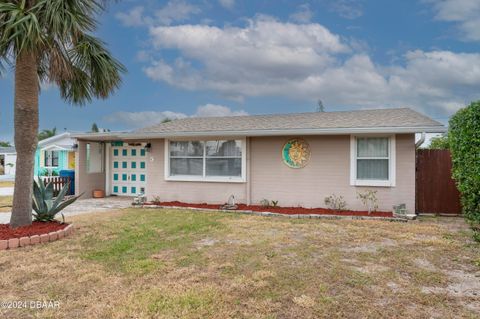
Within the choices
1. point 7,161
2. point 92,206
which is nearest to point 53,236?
point 92,206

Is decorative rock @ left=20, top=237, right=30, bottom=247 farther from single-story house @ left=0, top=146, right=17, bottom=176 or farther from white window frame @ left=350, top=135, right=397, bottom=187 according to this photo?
single-story house @ left=0, top=146, right=17, bottom=176

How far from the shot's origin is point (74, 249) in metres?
5.73

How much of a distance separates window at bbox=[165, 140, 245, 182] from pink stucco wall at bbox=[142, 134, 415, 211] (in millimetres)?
266

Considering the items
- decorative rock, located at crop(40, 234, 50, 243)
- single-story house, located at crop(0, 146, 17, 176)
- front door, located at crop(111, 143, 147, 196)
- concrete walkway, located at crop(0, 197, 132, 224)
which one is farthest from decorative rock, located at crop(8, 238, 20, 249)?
single-story house, located at crop(0, 146, 17, 176)

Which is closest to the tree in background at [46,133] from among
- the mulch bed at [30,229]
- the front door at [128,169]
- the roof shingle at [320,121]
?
the front door at [128,169]

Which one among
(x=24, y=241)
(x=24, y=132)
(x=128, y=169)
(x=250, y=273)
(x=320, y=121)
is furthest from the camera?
(x=128, y=169)

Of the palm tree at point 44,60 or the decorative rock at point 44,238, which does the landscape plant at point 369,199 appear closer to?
the palm tree at point 44,60

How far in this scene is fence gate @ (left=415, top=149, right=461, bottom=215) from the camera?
9.81 meters

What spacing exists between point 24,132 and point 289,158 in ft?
23.4

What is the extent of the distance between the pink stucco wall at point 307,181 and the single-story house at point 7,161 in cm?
3387

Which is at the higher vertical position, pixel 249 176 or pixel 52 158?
pixel 52 158

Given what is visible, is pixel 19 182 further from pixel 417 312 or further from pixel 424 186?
pixel 424 186

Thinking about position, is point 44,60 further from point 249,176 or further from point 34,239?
point 249,176

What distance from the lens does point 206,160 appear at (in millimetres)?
11383
